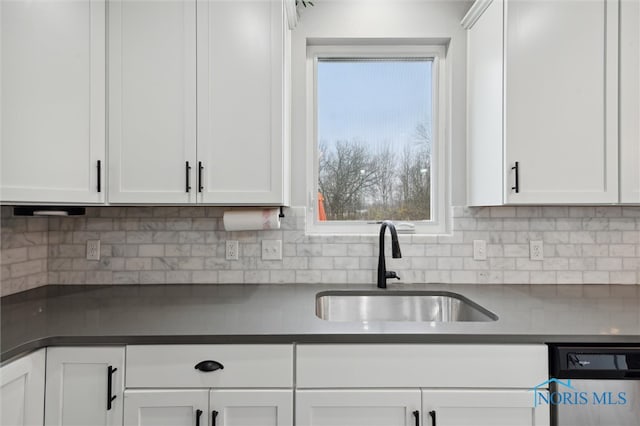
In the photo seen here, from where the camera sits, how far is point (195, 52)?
1.55 meters

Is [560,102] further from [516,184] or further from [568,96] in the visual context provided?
[516,184]

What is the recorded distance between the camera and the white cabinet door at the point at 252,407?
1.16m

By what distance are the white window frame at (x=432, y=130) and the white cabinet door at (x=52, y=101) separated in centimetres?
101

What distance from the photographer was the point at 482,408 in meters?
1.17

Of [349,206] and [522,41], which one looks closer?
[522,41]

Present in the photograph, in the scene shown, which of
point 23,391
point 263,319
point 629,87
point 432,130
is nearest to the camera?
point 23,391

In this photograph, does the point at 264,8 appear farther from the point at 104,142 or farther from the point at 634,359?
the point at 634,359

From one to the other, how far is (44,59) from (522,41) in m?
1.94

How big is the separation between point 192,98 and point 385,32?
1.10 m

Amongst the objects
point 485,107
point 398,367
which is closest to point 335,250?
point 398,367

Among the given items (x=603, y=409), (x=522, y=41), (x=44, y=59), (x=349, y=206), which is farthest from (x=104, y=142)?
(x=603, y=409)

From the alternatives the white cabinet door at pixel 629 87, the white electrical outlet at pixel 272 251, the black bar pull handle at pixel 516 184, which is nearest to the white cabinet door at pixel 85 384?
the white electrical outlet at pixel 272 251

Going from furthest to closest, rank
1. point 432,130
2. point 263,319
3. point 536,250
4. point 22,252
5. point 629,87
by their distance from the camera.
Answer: point 432,130
point 536,250
point 22,252
point 629,87
point 263,319

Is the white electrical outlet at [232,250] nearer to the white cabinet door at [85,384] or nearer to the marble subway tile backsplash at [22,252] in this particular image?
the white cabinet door at [85,384]
